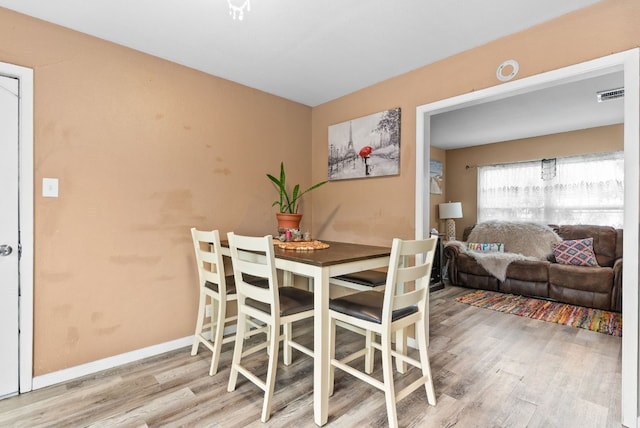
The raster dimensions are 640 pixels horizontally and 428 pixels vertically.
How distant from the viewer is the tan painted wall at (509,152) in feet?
14.6

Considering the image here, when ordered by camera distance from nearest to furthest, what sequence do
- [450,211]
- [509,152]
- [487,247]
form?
1. [487,247]
2. [509,152]
3. [450,211]

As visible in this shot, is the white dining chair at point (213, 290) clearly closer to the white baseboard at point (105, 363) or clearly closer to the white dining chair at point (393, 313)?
the white baseboard at point (105, 363)

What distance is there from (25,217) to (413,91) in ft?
9.38

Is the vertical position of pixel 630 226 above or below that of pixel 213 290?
above

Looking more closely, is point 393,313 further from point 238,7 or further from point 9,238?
point 9,238

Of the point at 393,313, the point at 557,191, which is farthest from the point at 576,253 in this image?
the point at 393,313

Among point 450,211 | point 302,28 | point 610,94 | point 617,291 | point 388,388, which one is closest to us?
point 388,388

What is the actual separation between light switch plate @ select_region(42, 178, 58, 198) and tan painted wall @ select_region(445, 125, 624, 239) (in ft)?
19.0

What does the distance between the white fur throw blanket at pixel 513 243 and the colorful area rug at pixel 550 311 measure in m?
0.38

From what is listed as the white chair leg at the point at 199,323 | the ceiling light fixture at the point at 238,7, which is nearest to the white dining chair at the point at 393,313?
the white chair leg at the point at 199,323

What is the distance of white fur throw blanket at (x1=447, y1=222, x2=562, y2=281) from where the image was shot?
4.25 meters

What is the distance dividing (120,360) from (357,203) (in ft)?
7.54

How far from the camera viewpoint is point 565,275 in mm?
3758

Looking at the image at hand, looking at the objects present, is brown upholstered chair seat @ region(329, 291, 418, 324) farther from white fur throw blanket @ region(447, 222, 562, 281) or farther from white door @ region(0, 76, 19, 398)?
white fur throw blanket @ region(447, 222, 562, 281)
